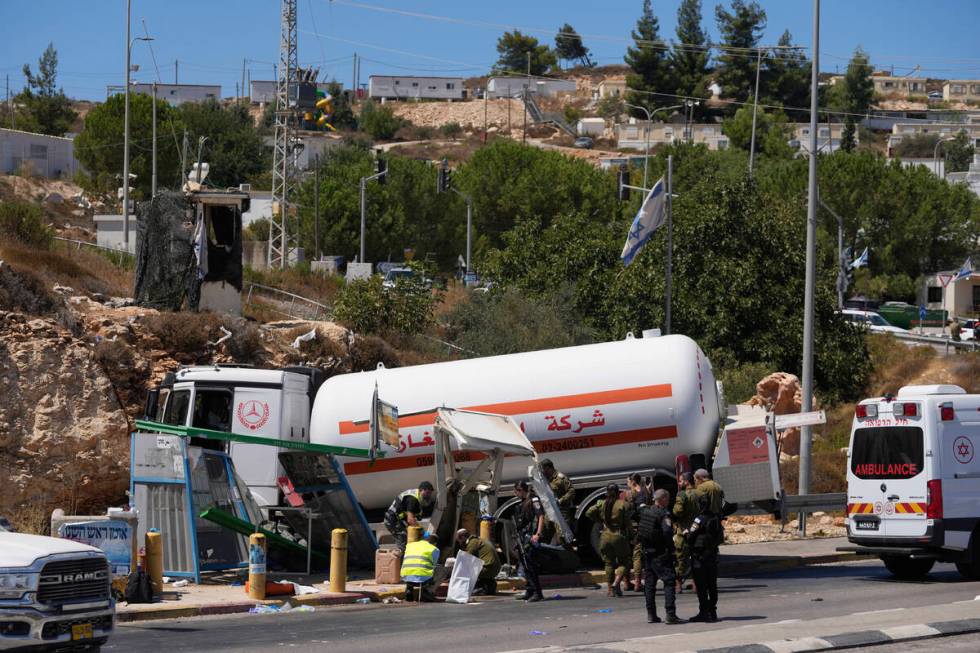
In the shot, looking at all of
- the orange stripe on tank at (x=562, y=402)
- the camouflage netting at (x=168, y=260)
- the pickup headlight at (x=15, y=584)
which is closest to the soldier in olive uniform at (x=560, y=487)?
the orange stripe on tank at (x=562, y=402)

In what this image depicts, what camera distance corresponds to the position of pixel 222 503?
18.3 meters

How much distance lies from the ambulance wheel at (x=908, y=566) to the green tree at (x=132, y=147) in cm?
6736

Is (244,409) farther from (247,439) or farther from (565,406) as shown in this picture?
(565,406)

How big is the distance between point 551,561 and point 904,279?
63.7m

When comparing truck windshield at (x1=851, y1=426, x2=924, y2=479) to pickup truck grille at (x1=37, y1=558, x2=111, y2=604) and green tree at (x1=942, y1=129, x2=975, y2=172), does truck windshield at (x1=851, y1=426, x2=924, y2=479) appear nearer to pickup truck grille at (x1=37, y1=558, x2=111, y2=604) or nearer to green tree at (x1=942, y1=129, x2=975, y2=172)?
pickup truck grille at (x1=37, y1=558, x2=111, y2=604)

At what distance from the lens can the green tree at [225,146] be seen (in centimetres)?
10018

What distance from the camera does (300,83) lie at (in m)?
57.0

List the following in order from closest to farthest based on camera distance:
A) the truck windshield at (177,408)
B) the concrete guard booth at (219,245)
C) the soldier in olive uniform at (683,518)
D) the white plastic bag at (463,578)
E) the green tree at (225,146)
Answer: the soldier in olive uniform at (683,518), the white plastic bag at (463,578), the truck windshield at (177,408), the concrete guard booth at (219,245), the green tree at (225,146)

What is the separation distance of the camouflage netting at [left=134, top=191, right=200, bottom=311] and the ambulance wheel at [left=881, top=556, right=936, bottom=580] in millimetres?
17716

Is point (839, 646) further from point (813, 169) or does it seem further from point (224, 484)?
point (813, 169)

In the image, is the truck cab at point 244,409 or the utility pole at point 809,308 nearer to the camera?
the truck cab at point 244,409

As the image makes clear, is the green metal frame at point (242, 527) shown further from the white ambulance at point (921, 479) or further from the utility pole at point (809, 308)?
the utility pole at point (809, 308)

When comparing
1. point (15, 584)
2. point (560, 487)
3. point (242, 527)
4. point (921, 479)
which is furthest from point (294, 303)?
point (15, 584)

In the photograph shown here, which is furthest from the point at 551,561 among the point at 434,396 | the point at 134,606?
the point at 134,606
